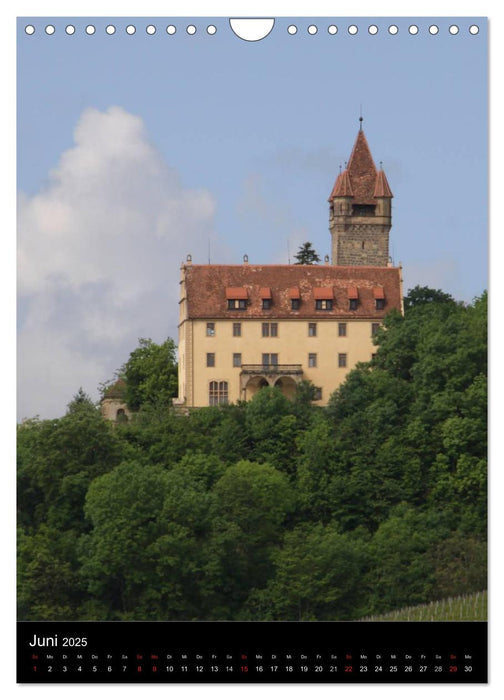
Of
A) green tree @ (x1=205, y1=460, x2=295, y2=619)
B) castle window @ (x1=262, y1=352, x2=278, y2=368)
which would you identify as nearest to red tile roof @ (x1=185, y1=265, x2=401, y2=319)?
castle window @ (x1=262, y1=352, x2=278, y2=368)

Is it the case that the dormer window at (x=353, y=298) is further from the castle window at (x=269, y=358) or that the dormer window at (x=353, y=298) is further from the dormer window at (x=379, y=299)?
the castle window at (x=269, y=358)

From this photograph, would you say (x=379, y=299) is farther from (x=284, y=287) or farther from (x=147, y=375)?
(x=147, y=375)

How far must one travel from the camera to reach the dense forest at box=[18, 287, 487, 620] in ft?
121

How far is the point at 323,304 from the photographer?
55938 mm

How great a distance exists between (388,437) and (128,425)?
9.16 metres

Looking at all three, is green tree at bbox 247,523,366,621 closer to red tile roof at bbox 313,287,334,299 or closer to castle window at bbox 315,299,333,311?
castle window at bbox 315,299,333,311

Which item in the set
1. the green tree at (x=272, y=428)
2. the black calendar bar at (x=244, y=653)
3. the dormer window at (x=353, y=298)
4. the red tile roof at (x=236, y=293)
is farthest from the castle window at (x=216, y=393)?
the black calendar bar at (x=244, y=653)

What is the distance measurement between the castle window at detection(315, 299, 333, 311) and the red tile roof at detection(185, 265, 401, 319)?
0.12 metres

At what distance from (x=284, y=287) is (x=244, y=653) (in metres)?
43.3

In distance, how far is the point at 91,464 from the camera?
44875 millimetres

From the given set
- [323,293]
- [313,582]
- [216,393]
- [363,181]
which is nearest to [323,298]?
[323,293]

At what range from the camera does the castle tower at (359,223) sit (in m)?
66.7

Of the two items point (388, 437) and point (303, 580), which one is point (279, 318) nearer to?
point (388, 437)

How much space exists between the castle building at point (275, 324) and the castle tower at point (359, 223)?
7.91 metres
